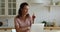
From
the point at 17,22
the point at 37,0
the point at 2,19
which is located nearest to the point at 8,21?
the point at 2,19

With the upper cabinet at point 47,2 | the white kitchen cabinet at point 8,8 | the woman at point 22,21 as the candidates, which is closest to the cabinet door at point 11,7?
the white kitchen cabinet at point 8,8

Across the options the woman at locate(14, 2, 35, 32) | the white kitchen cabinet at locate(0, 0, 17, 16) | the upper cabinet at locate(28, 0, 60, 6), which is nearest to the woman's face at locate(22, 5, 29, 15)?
the woman at locate(14, 2, 35, 32)

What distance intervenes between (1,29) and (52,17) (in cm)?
173

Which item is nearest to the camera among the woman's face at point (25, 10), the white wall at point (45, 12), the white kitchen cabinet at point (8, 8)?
the woman's face at point (25, 10)

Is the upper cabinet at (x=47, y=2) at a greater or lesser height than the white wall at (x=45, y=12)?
greater

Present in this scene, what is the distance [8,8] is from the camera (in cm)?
467

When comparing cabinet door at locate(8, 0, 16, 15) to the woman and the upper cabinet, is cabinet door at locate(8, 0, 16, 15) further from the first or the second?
the woman

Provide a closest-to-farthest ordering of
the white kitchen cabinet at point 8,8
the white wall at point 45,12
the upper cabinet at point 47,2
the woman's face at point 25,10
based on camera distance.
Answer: the woman's face at point 25,10
the white kitchen cabinet at point 8,8
the upper cabinet at point 47,2
the white wall at point 45,12

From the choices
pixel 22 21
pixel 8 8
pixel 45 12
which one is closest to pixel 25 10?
pixel 22 21

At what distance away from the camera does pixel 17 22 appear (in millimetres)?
2320

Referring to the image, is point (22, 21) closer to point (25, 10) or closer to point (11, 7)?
point (25, 10)

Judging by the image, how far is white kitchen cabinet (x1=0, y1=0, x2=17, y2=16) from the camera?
4.65 m

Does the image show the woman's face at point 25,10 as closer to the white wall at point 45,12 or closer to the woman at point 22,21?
the woman at point 22,21

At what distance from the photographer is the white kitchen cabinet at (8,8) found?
15.3 feet
